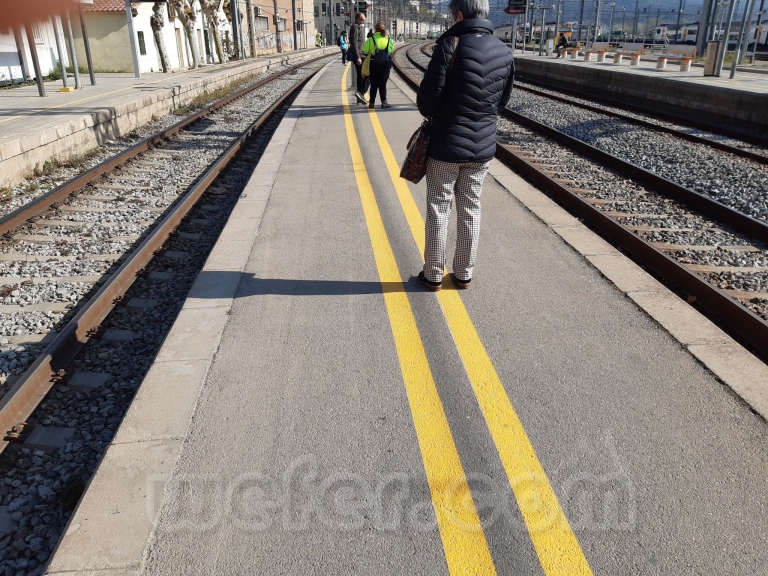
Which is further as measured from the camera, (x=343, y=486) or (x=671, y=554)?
(x=343, y=486)

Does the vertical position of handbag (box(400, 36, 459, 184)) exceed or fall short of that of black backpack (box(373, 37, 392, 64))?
it falls short

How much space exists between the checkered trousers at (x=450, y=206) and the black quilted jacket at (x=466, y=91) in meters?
0.11

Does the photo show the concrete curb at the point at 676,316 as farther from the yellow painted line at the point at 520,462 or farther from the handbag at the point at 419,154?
the handbag at the point at 419,154

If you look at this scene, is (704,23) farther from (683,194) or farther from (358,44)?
(683,194)

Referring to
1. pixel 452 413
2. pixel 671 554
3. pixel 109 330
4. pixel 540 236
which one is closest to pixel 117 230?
pixel 109 330

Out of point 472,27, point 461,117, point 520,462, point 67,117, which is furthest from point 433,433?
point 67,117

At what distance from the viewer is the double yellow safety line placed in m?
2.21

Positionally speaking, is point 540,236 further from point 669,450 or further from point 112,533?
point 112,533

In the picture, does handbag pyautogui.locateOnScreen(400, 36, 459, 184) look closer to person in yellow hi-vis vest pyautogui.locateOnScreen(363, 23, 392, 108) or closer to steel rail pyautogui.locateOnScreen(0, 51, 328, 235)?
steel rail pyautogui.locateOnScreen(0, 51, 328, 235)

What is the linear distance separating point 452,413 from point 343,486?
2.46 ft

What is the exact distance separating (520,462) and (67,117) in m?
11.4

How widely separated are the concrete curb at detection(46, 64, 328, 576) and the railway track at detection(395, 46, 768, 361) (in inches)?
135

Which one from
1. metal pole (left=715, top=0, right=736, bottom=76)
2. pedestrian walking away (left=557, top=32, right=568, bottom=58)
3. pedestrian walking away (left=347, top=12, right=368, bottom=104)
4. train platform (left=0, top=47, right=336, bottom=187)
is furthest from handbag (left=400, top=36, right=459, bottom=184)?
pedestrian walking away (left=557, top=32, right=568, bottom=58)

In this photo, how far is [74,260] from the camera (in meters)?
5.49
